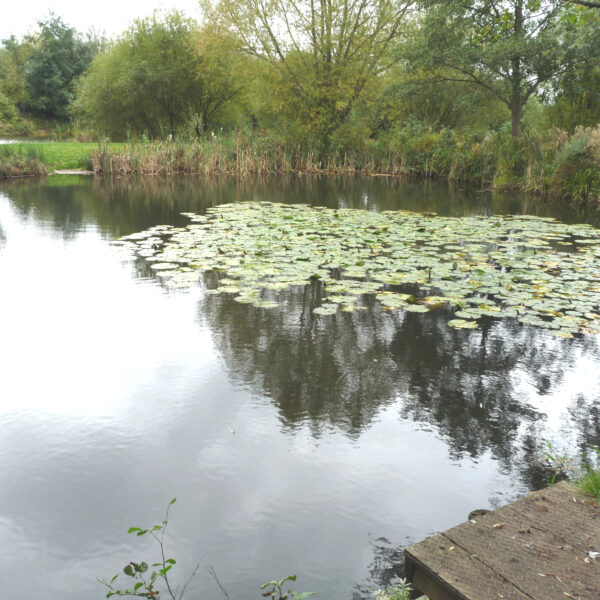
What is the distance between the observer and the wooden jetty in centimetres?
182

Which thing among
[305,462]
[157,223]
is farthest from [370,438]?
[157,223]

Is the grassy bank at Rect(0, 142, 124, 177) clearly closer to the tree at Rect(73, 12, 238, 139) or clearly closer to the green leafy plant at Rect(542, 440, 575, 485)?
the tree at Rect(73, 12, 238, 139)

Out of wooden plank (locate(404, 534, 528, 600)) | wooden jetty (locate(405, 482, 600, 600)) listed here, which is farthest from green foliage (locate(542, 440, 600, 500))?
wooden plank (locate(404, 534, 528, 600))

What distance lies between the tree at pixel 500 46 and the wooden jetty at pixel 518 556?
1610cm

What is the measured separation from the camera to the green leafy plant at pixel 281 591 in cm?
203

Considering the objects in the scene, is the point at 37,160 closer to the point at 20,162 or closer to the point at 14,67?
the point at 20,162

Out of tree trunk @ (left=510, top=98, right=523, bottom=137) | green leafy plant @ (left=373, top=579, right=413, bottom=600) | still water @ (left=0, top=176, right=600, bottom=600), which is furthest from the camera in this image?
tree trunk @ (left=510, top=98, right=523, bottom=137)

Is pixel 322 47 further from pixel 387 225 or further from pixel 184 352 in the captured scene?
pixel 184 352

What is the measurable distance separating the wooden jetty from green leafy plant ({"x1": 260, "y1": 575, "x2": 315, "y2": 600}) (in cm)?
43

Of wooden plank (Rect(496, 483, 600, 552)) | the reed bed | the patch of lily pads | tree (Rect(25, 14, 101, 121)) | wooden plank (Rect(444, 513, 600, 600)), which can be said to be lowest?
wooden plank (Rect(444, 513, 600, 600))

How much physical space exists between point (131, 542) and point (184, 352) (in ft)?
6.95

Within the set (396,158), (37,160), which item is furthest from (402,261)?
(37,160)

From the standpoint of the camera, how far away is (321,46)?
21.2 m

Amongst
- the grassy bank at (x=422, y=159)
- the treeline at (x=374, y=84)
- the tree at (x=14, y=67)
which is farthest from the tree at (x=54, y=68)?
the grassy bank at (x=422, y=159)
